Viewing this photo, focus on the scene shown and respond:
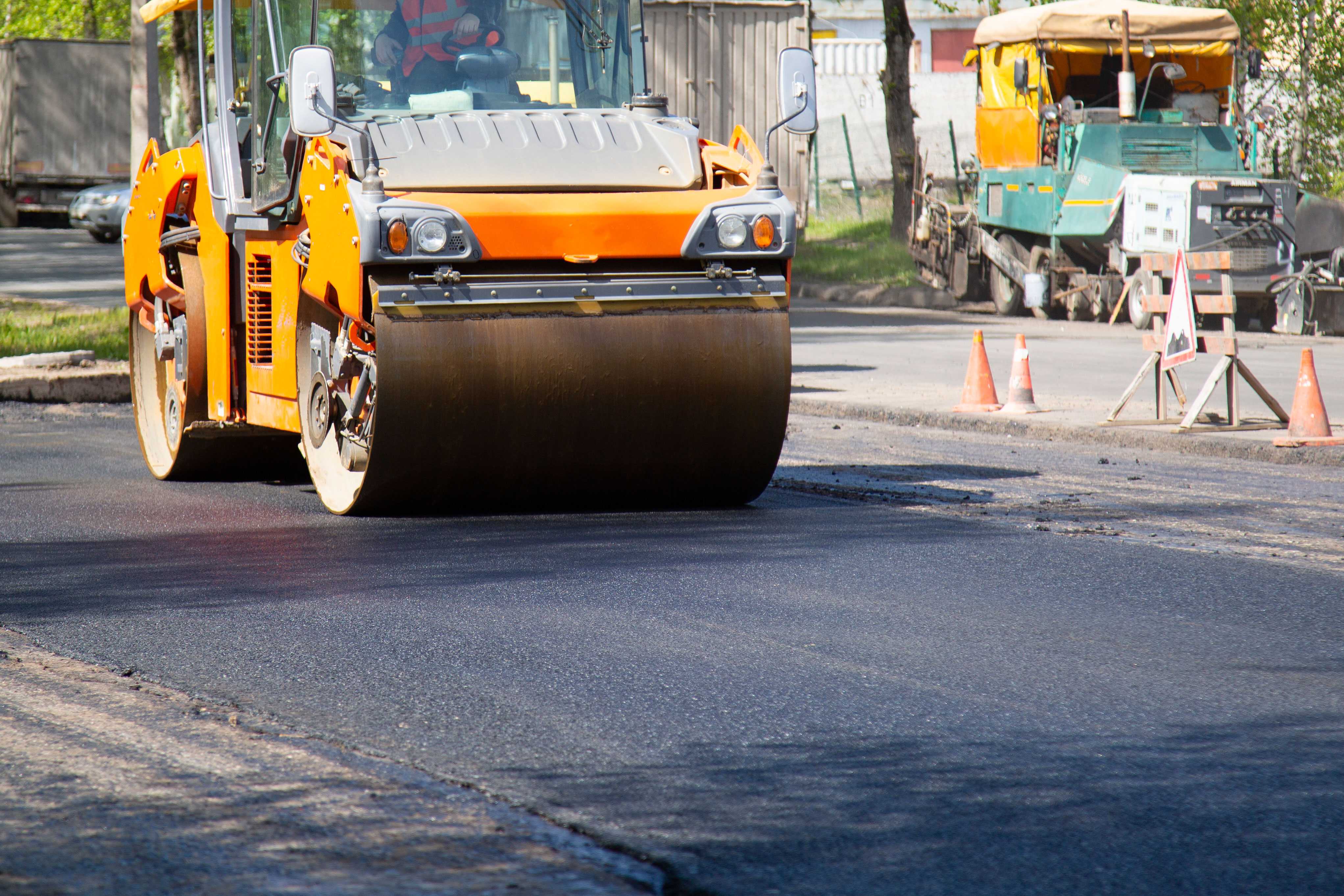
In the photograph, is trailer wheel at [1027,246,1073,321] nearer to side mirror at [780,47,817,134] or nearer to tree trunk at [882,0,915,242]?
tree trunk at [882,0,915,242]

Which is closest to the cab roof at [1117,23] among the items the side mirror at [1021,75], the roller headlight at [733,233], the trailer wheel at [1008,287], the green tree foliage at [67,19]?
the side mirror at [1021,75]

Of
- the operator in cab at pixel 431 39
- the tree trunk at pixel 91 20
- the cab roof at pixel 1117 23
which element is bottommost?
the operator in cab at pixel 431 39

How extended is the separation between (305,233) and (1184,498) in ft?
14.4

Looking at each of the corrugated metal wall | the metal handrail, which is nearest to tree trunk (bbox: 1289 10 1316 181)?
the corrugated metal wall

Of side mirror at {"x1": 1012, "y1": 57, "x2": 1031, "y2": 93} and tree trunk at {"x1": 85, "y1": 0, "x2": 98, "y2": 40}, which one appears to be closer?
side mirror at {"x1": 1012, "y1": 57, "x2": 1031, "y2": 93}

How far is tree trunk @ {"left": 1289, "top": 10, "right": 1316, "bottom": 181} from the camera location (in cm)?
2731

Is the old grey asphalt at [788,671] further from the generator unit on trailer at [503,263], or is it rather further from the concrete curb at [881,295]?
the concrete curb at [881,295]

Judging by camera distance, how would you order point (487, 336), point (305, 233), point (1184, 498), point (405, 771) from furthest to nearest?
point (1184, 498) → point (305, 233) → point (487, 336) → point (405, 771)

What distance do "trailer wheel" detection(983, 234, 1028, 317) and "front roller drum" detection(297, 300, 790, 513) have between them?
15936 mm

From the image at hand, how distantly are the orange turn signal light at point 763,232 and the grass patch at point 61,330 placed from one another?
353 inches

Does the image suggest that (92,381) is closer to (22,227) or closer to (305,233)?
(305,233)

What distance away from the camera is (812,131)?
8352 mm

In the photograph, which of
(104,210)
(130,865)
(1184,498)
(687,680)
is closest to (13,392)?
(1184,498)

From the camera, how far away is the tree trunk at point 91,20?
148 feet
